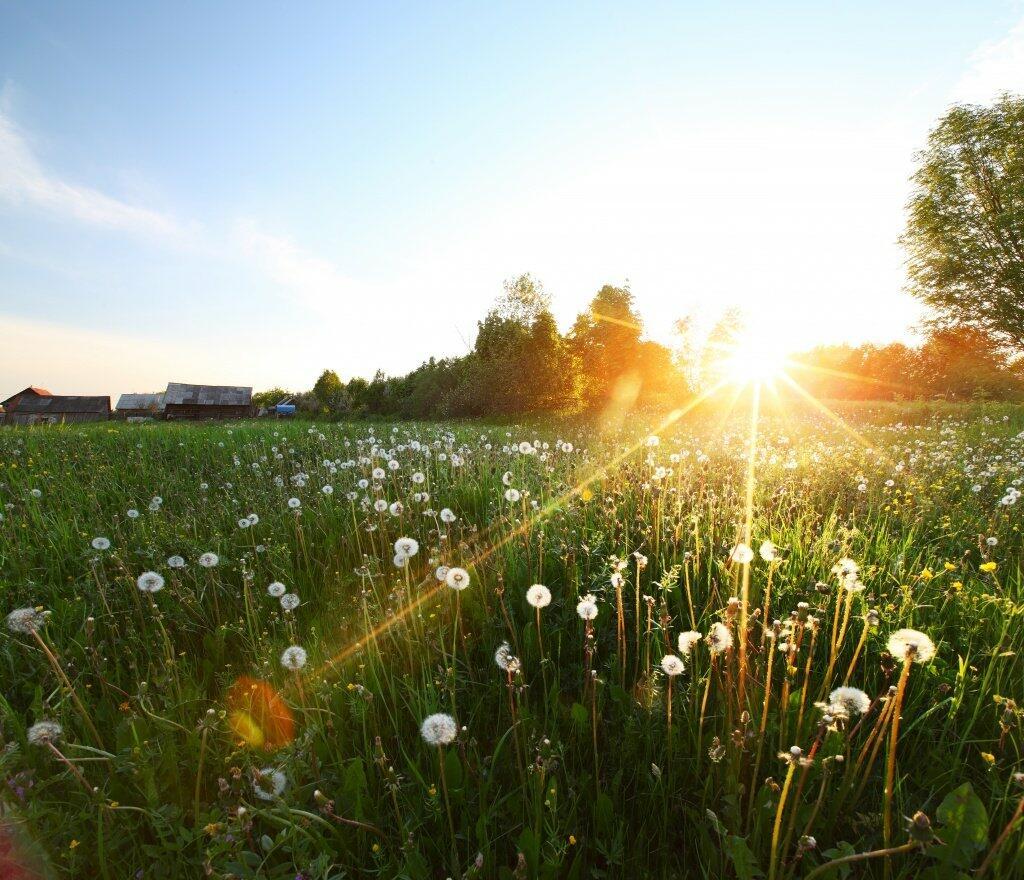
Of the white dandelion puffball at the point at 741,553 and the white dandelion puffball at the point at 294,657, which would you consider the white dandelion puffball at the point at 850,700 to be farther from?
the white dandelion puffball at the point at 294,657

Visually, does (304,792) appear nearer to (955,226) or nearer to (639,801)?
(639,801)

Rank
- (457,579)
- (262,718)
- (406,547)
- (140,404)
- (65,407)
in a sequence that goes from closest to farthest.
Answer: (457,579)
(262,718)
(406,547)
(65,407)
(140,404)

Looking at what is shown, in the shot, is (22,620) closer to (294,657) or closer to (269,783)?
(294,657)

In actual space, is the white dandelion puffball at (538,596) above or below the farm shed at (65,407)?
below

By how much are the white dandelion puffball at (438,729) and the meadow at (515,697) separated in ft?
0.07

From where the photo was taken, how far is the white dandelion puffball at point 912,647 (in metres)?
1.19

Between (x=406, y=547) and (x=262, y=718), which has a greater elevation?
(x=406, y=547)

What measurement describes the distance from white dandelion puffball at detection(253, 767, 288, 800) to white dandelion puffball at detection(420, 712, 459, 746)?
15.8 inches

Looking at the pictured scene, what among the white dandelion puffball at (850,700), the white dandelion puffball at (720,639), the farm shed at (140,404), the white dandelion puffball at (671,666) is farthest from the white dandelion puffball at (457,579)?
the farm shed at (140,404)

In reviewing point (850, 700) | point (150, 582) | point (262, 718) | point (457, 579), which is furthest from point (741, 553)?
point (150, 582)

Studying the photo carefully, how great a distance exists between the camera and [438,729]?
139 centimetres

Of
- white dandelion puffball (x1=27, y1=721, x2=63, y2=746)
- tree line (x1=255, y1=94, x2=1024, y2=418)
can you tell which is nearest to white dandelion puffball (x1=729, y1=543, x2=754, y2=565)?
white dandelion puffball (x1=27, y1=721, x2=63, y2=746)

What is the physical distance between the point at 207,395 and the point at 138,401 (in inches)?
1175

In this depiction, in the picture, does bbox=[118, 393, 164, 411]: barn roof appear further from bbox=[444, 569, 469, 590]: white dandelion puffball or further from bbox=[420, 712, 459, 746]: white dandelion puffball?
bbox=[420, 712, 459, 746]: white dandelion puffball
